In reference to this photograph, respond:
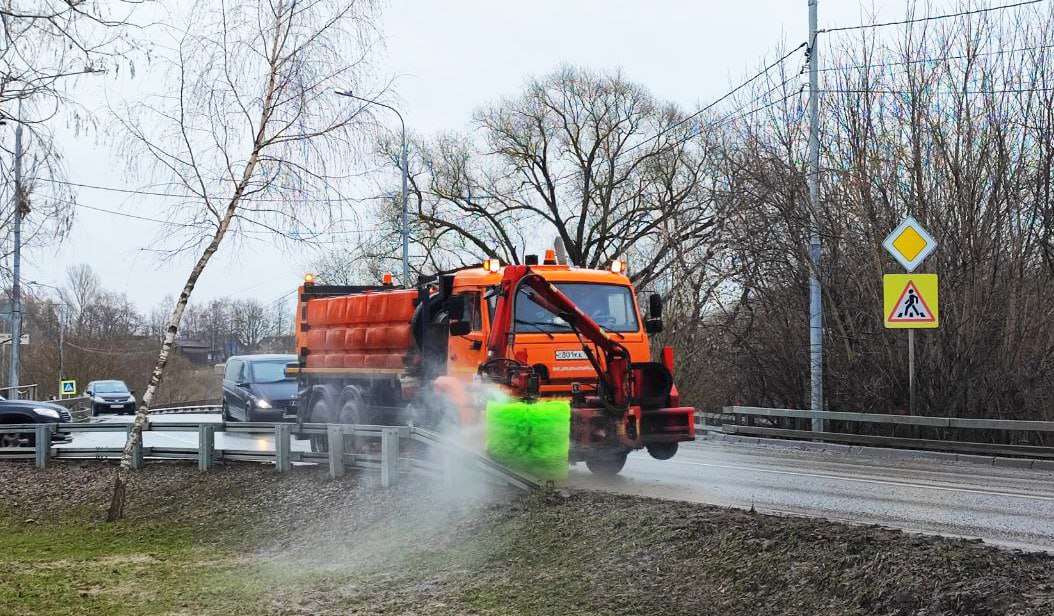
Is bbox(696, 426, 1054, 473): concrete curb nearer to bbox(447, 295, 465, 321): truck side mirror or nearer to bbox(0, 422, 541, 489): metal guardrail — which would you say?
bbox(447, 295, 465, 321): truck side mirror

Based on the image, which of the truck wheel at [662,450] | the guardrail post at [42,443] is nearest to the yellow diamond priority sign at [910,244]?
the truck wheel at [662,450]

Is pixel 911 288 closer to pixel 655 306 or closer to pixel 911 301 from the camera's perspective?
pixel 911 301

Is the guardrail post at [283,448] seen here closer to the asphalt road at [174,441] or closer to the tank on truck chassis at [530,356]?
the tank on truck chassis at [530,356]

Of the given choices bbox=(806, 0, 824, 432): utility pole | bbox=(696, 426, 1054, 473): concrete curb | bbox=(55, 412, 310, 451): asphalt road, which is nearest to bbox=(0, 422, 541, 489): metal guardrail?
bbox=(55, 412, 310, 451): asphalt road

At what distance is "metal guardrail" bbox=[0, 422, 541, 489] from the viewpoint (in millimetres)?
12086

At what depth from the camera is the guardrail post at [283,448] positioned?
1530 cm

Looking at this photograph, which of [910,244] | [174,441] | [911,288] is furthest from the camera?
[174,441]

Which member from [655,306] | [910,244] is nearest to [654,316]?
[655,306]

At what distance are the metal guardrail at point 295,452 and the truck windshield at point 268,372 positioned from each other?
5.73m

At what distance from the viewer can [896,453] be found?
17016 millimetres

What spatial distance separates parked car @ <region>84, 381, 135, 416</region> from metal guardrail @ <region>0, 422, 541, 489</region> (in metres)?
23.2

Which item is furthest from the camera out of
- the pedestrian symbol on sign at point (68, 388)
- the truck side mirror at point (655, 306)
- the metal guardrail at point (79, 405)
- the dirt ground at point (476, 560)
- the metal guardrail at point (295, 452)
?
the pedestrian symbol on sign at point (68, 388)

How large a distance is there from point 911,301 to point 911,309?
12 cm

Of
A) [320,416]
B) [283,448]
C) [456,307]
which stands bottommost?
[283,448]
